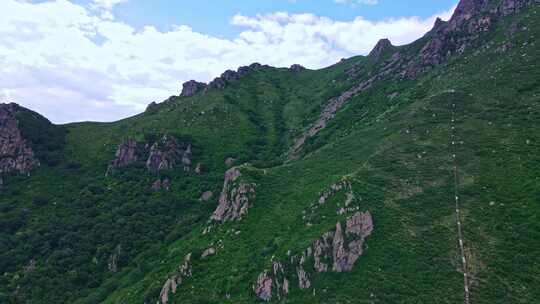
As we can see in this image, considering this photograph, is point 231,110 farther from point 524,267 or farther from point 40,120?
point 524,267

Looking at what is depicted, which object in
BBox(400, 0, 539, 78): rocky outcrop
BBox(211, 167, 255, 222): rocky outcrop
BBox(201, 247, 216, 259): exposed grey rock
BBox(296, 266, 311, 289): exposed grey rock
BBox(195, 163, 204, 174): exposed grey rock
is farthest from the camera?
BBox(400, 0, 539, 78): rocky outcrop

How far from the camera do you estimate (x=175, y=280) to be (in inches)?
2616

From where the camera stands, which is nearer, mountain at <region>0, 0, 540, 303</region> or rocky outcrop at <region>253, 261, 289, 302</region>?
mountain at <region>0, 0, 540, 303</region>

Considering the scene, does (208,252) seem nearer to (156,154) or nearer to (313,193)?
(313,193)

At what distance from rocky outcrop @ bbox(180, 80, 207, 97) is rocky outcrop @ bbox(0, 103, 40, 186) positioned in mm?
73814

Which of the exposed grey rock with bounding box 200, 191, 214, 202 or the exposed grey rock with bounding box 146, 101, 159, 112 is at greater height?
the exposed grey rock with bounding box 146, 101, 159, 112

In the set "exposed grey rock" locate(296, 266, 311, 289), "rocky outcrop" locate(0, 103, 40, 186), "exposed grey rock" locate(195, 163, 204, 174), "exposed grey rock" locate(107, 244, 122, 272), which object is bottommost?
"exposed grey rock" locate(107, 244, 122, 272)

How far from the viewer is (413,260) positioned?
176 ft

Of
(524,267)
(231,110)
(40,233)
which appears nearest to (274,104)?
(231,110)

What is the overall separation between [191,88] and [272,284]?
14703 centimetres

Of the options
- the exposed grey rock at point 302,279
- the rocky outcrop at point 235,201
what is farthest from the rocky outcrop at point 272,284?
the rocky outcrop at point 235,201

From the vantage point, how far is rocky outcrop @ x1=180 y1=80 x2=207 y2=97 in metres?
189

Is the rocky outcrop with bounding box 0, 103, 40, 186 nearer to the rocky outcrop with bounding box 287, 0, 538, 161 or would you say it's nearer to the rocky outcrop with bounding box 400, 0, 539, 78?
the rocky outcrop with bounding box 287, 0, 538, 161

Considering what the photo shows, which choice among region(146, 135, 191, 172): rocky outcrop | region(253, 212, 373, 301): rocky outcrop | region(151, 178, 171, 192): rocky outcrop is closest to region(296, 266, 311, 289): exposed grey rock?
region(253, 212, 373, 301): rocky outcrop
